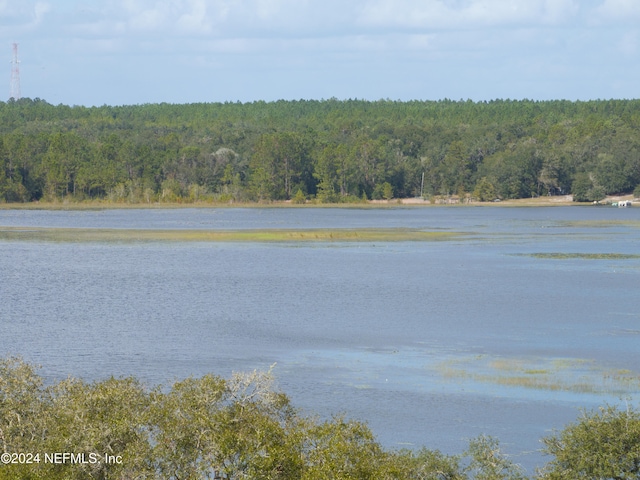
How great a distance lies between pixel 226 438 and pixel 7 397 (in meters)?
4.01

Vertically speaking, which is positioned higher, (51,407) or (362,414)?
(51,407)

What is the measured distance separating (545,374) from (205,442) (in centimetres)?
1478

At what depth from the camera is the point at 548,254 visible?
60250mm

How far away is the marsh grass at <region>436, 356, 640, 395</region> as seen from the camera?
2528 centimetres

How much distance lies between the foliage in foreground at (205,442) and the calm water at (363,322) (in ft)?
16.1

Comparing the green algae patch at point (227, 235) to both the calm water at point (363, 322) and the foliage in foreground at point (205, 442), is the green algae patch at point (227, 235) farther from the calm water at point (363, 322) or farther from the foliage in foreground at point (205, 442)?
the foliage in foreground at point (205, 442)

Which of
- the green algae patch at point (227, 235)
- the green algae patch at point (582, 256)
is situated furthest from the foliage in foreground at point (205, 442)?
the green algae patch at point (227, 235)

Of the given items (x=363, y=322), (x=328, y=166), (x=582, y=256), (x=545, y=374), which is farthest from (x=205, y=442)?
(x=328, y=166)

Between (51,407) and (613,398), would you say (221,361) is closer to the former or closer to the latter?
(613,398)

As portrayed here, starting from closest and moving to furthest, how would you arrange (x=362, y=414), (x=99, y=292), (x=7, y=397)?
(x=7, y=397) < (x=362, y=414) < (x=99, y=292)

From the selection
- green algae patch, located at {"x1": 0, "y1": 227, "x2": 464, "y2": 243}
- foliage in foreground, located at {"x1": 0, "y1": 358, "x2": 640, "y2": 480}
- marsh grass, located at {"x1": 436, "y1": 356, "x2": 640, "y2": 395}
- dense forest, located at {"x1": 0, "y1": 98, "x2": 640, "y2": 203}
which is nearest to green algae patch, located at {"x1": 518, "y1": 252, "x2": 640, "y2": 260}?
green algae patch, located at {"x1": 0, "y1": 227, "x2": 464, "y2": 243}

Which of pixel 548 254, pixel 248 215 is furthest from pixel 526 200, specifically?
pixel 548 254

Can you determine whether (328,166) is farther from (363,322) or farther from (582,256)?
(363,322)

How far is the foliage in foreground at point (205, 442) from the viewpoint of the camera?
13.2 m
